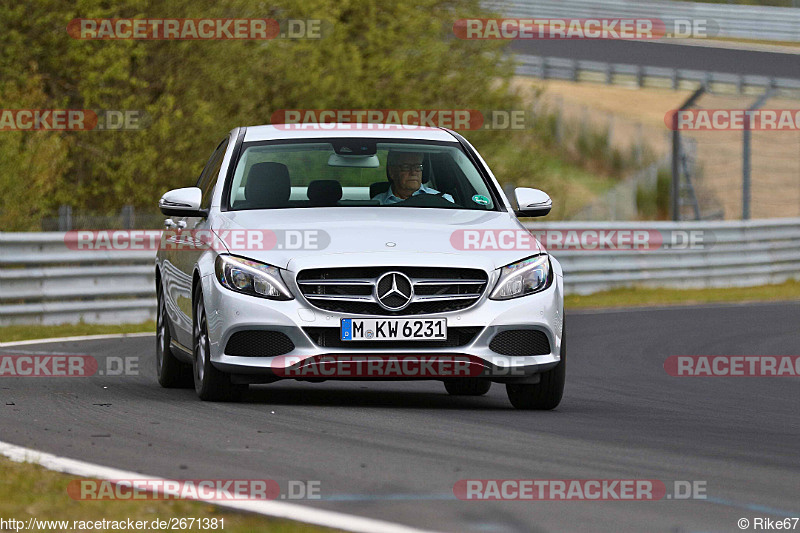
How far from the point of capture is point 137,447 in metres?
7.50

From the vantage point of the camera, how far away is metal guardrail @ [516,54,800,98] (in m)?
47.2

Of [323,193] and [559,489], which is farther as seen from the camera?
[323,193]

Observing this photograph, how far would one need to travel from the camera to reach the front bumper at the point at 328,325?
29.4 ft

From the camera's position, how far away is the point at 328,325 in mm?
8945

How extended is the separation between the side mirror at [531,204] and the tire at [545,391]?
2.94 ft

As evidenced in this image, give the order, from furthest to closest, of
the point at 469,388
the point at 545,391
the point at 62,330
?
the point at 62,330, the point at 469,388, the point at 545,391

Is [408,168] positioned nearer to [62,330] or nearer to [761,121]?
[62,330]

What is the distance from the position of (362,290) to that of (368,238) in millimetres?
341

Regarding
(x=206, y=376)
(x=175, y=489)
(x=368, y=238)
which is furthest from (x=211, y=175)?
(x=175, y=489)

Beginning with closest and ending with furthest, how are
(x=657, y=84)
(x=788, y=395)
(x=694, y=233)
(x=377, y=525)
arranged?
1. (x=377, y=525)
2. (x=788, y=395)
3. (x=694, y=233)
4. (x=657, y=84)

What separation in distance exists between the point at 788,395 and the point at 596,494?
545cm

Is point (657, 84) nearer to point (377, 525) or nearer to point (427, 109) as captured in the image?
point (427, 109)

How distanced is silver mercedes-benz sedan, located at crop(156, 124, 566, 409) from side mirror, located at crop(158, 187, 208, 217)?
0.04ft

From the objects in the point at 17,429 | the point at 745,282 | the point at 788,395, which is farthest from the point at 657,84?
the point at 17,429
